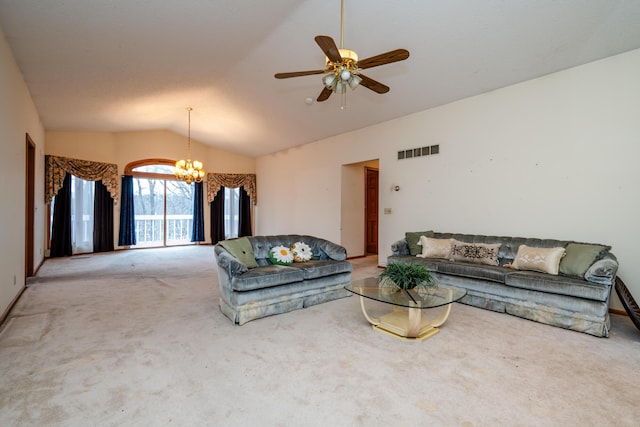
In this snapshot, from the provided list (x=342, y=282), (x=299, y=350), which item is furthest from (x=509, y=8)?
(x=299, y=350)

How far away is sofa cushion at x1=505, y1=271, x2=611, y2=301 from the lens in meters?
2.88

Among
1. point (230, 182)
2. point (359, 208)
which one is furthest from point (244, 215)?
point (359, 208)

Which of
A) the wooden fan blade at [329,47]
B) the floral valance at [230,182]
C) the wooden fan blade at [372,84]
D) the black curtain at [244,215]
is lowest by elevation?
the black curtain at [244,215]

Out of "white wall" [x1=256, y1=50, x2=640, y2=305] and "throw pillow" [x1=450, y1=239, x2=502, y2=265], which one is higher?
"white wall" [x1=256, y1=50, x2=640, y2=305]

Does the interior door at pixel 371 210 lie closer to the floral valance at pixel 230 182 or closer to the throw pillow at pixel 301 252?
the throw pillow at pixel 301 252

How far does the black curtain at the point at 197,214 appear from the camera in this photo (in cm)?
934

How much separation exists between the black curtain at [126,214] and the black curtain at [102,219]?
261 mm

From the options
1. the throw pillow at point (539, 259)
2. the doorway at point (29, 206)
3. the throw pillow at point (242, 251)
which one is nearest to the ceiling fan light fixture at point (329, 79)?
the throw pillow at point (242, 251)

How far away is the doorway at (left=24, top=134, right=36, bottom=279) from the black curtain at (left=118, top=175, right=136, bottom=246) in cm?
295

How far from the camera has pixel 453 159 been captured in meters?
4.95

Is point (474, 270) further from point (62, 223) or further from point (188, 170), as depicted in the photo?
point (62, 223)

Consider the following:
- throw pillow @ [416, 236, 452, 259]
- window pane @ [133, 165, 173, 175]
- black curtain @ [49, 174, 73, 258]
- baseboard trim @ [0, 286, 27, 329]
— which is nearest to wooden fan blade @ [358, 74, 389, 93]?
throw pillow @ [416, 236, 452, 259]

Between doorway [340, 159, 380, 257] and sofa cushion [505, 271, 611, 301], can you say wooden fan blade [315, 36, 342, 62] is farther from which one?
doorway [340, 159, 380, 257]

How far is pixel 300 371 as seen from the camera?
2.23 meters
